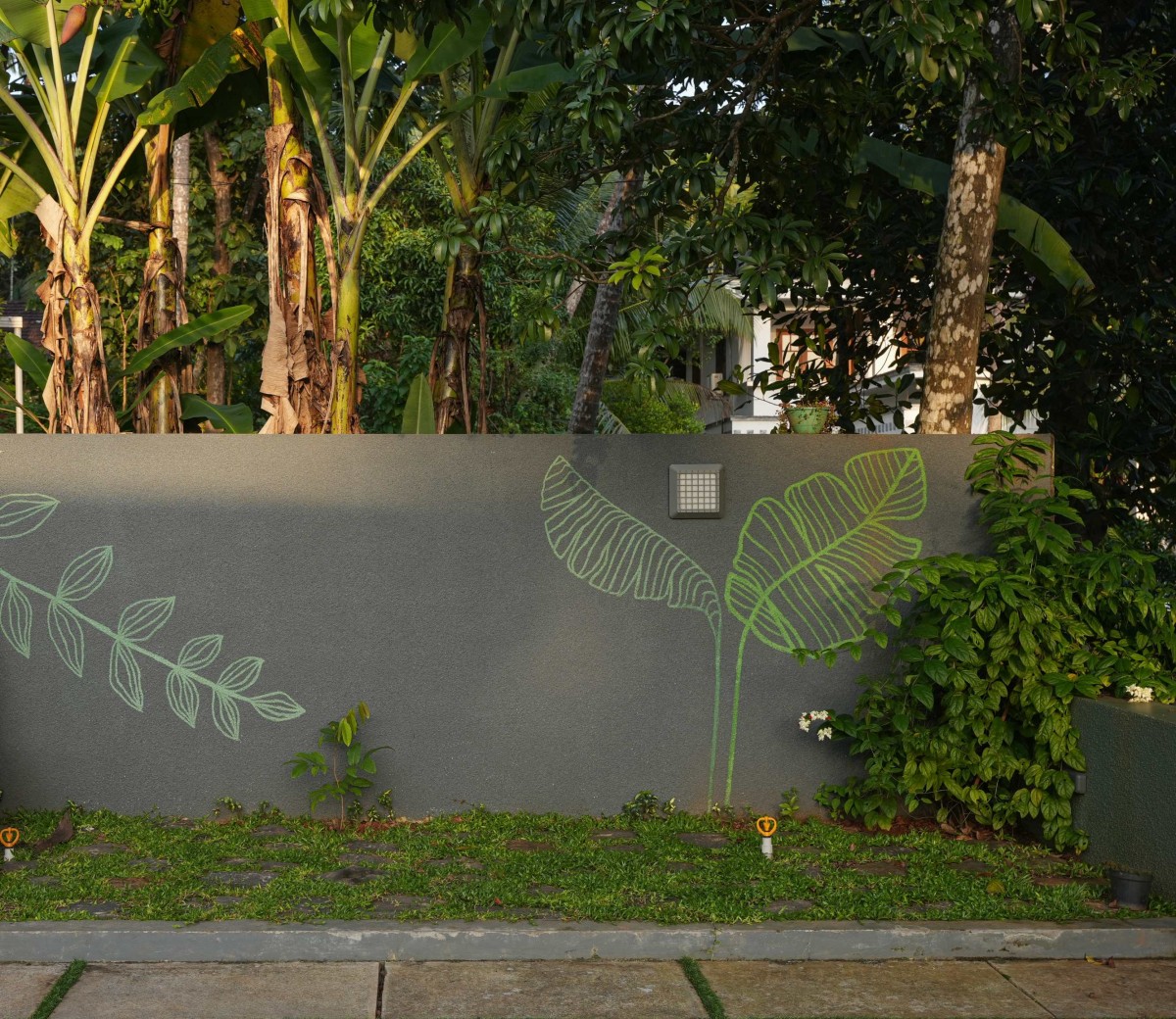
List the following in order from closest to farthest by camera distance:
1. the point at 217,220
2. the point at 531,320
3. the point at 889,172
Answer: the point at 531,320, the point at 889,172, the point at 217,220

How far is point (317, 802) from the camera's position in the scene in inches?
261

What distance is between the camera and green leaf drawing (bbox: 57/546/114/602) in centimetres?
659

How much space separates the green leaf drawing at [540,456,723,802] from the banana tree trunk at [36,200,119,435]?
2.92 metres

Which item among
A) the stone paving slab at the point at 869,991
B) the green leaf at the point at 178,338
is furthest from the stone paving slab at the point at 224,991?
the green leaf at the point at 178,338

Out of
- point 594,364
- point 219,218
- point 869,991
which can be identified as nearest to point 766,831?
point 869,991

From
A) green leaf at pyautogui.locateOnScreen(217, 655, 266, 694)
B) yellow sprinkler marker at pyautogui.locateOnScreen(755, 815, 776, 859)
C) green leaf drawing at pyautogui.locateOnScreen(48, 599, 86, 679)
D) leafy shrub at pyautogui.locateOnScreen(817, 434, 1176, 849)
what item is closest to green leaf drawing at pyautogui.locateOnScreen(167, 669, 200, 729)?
green leaf at pyautogui.locateOnScreen(217, 655, 266, 694)

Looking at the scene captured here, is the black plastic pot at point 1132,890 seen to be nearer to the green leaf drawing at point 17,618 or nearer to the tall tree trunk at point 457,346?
the tall tree trunk at point 457,346

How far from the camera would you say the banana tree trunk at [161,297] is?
27.8 ft

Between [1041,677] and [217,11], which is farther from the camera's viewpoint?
[217,11]

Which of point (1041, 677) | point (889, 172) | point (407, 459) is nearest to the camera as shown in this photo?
point (1041, 677)

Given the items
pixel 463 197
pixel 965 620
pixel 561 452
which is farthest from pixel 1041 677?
pixel 463 197

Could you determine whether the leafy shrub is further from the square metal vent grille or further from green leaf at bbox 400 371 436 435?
green leaf at bbox 400 371 436 435

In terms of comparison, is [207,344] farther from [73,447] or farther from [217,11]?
[73,447]

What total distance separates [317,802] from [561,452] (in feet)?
7.26
